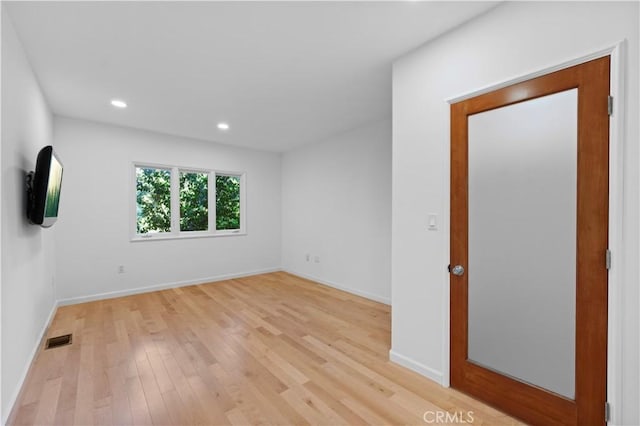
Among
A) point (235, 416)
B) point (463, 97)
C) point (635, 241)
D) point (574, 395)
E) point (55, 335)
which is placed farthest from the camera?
point (55, 335)

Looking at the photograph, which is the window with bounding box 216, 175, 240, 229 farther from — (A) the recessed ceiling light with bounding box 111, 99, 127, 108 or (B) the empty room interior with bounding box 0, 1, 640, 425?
(A) the recessed ceiling light with bounding box 111, 99, 127, 108

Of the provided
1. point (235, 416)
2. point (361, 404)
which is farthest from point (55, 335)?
point (361, 404)

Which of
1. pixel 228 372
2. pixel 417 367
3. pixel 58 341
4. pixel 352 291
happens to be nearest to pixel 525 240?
pixel 417 367

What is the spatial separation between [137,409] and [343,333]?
1.88m

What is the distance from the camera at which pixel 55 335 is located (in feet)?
9.59

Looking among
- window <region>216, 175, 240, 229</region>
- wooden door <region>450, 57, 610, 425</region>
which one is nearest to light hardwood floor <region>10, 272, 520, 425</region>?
wooden door <region>450, 57, 610, 425</region>

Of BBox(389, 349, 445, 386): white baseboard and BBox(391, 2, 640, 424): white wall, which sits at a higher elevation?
BBox(391, 2, 640, 424): white wall

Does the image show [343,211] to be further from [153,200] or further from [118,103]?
[118,103]

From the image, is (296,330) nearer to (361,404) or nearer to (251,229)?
(361,404)

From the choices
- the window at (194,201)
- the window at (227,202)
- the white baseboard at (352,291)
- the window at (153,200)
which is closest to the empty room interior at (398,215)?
the white baseboard at (352,291)

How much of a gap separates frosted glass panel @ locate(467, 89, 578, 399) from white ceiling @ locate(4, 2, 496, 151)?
91 cm

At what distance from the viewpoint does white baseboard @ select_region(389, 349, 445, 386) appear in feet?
6.91

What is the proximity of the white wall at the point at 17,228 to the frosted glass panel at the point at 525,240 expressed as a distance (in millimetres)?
3089

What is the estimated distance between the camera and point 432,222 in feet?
7.02
